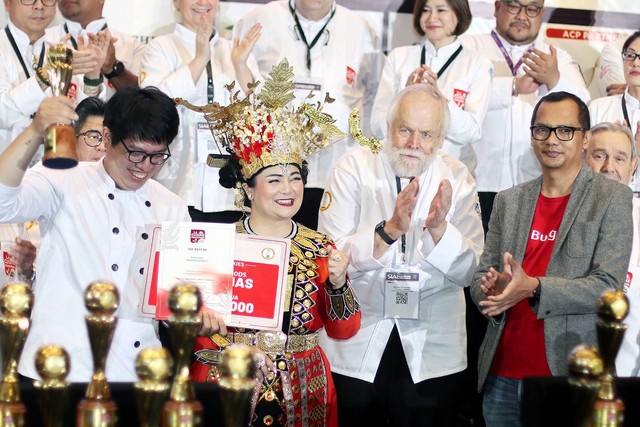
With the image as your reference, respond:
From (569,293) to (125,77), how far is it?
2.74 metres

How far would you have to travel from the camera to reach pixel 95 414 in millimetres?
→ 1812

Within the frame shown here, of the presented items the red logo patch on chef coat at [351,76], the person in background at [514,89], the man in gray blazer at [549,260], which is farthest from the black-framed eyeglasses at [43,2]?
the man in gray blazer at [549,260]

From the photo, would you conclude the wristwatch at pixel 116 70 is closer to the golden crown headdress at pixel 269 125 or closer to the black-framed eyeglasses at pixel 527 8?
the golden crown headdress at pixel 269 125

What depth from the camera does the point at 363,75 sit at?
215 inches

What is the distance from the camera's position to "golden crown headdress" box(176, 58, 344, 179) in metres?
3.34

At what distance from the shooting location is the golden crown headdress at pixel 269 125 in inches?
132

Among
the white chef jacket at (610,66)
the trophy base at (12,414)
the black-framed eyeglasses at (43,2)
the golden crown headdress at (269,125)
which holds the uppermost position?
the white chef jacket at (610,66)

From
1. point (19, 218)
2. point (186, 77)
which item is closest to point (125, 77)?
A: point (186, 77)

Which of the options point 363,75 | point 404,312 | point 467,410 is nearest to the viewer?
point 404,312

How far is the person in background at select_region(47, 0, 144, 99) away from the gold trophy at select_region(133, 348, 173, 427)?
347 centimetres

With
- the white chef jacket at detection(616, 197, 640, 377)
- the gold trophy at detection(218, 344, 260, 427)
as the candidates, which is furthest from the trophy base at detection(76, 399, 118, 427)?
the white chef jacket at detection(616, 197, 640, 377)

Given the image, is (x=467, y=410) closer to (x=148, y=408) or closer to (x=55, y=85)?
(x=55, y=85)

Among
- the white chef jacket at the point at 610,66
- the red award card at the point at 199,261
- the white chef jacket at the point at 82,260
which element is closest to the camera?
the red award card at the point at 199,261

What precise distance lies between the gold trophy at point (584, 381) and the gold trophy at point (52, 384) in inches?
38.8
